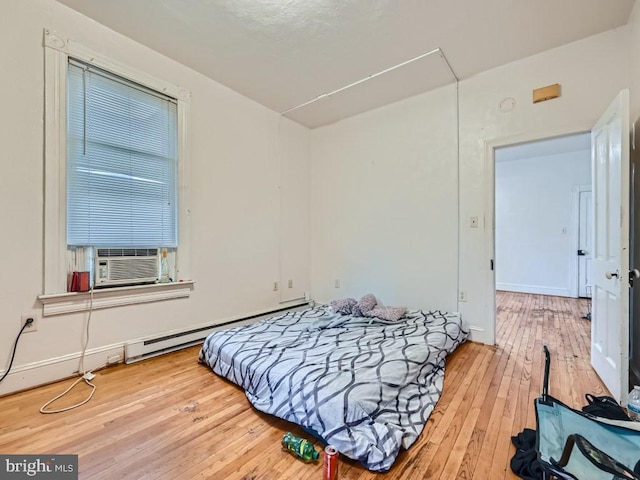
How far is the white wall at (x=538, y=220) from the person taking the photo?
5.69 m

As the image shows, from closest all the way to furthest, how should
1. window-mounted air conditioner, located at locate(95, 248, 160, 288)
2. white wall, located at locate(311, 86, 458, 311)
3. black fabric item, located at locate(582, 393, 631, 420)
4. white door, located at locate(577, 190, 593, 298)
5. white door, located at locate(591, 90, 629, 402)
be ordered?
black fabric item, located at locate(582, 393, 631, 420), white door, located at locate(591, 90, 629, 402), window-mounted air conditioner, located at locate(95, 248, 160, 288), white wall, located at locate(311, 86, 458, 311), white door, located at locate(577, 190, 593, 298)

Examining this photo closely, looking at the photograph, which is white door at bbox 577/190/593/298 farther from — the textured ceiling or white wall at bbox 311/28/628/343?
the textured ceiling

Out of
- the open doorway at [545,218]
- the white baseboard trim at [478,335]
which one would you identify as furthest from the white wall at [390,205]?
the open doorway at [545,218]

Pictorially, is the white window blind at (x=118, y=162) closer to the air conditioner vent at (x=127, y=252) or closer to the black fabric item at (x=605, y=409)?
the air conditioner vent at (x=127, y=252)

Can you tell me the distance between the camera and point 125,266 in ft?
8.42

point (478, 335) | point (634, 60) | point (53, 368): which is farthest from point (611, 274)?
point (53, 368)

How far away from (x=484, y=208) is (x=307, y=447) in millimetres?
2717

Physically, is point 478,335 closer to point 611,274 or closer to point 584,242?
point 611,274

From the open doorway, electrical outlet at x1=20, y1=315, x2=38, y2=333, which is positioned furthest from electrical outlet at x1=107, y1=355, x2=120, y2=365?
the open doorway

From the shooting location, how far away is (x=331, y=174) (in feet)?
14.1

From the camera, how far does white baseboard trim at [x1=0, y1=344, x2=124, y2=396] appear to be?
2045 mm

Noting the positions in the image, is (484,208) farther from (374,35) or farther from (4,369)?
(4,369)

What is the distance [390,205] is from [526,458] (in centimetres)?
276

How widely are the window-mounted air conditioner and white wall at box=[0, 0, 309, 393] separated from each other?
249mm
